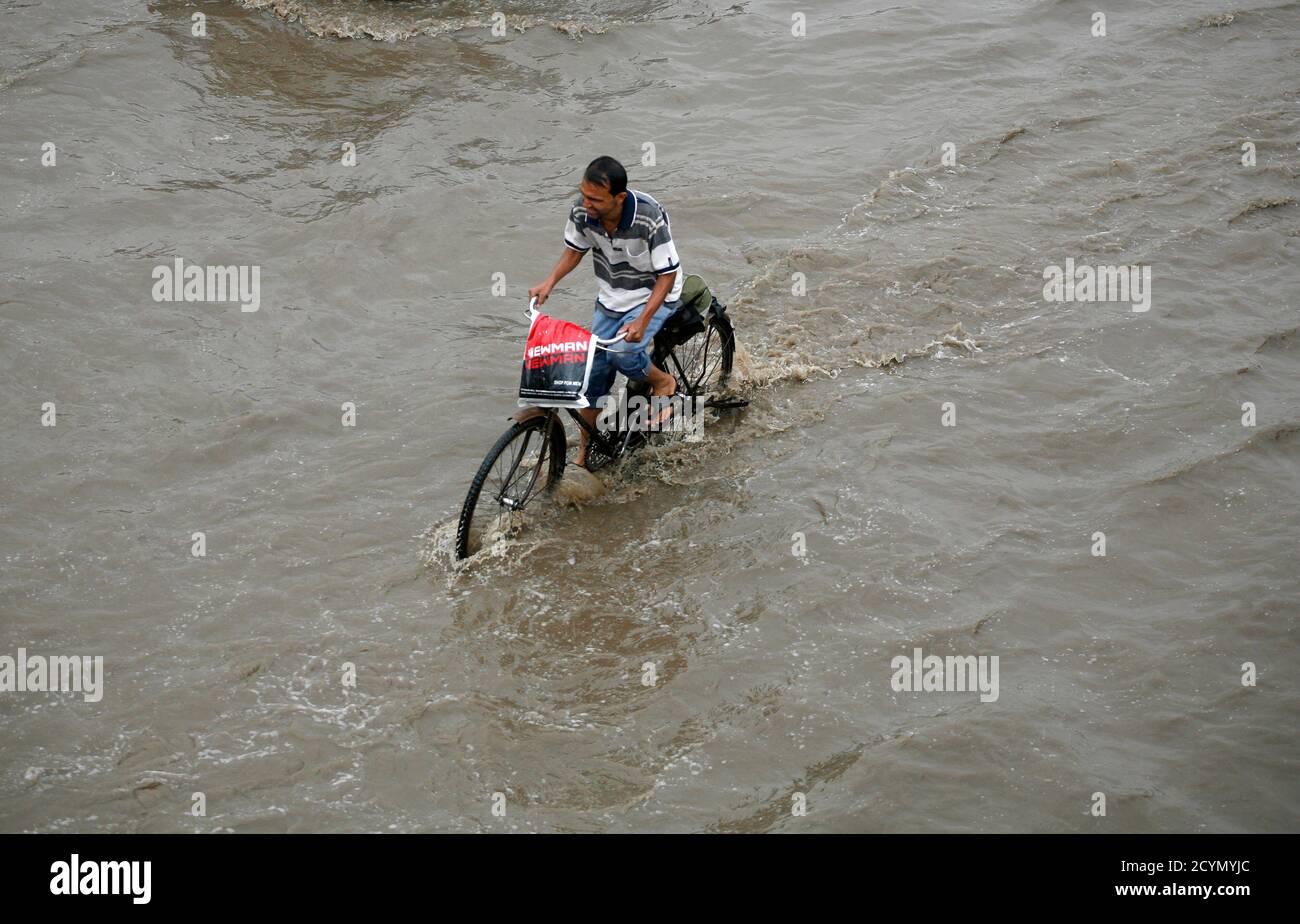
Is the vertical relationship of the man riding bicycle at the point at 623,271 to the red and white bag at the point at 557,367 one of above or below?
above

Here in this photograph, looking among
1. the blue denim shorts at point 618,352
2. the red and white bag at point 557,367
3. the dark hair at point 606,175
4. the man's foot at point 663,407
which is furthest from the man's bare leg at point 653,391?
the dark hair at point 606,175

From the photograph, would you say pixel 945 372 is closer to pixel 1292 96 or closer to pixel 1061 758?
pixel 1061 758

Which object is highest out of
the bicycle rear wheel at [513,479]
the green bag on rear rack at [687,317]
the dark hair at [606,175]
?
the dark hair at [606,175]

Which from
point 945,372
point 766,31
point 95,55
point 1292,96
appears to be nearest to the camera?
point 945,372

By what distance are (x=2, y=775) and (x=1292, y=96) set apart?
13191 mm

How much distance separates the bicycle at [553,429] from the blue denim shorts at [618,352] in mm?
93

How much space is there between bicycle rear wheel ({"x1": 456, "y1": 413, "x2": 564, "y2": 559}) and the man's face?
1156 mm

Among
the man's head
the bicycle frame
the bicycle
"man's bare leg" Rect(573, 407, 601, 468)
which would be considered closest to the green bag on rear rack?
the bicycle

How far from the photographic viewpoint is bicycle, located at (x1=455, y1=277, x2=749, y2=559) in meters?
5.92

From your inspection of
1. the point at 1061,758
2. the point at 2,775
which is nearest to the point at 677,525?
the point at 1061,758

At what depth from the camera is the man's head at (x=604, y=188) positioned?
5684 mm

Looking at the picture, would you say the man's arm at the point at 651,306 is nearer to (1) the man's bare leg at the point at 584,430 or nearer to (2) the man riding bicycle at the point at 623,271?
(2) the man riding bicycle at the point at 623,271

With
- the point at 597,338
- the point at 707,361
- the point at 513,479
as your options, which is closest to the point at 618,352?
the point at 597,338

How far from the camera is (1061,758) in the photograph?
4.81 m
